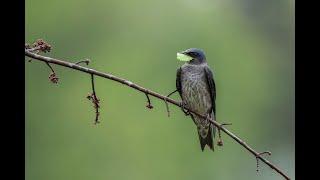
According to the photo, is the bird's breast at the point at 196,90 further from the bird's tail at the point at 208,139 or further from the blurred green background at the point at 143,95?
the blurred green background at the point at 143,95

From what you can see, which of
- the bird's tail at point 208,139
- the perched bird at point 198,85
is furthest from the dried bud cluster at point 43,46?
the perched bird at point 198,85

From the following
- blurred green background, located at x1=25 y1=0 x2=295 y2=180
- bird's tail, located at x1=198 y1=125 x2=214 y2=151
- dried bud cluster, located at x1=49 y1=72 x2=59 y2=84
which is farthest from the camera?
blurred green background, located at x1=25 y1=0 x2=295 y2=180

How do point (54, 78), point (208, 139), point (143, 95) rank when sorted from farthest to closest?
point (143, 95) → point (208, 139) → point (54, 78)

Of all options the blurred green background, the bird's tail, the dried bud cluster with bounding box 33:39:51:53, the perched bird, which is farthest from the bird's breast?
the blurred green background

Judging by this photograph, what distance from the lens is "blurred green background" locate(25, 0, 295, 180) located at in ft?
29.6

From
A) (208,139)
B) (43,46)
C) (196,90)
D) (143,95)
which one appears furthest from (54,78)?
(143,95)

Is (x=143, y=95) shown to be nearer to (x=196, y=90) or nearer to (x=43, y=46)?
(x=196, y=90)

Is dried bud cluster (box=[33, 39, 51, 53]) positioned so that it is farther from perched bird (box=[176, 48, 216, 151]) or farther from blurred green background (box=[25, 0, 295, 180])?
blurred green background (box=[25, 0, 295, 180])

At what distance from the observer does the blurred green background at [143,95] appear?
29.6ft

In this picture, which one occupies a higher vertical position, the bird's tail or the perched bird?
the perched bird

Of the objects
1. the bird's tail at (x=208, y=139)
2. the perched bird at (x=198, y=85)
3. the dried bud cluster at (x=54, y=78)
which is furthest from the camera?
the perched bird at (x=198, y=85)

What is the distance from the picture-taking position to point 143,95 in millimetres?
8555
